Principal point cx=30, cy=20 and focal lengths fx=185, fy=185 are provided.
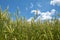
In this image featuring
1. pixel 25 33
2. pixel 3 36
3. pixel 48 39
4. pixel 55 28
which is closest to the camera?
pixel 3 36

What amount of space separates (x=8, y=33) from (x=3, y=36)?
0.12 m

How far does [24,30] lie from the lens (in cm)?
434

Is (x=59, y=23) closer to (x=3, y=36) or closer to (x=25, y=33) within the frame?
(x=25, y=33)

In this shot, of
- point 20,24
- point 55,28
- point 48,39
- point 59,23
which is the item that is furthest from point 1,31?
point 59,23

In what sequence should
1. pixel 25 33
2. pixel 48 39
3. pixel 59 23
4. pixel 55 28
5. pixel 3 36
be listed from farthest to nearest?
pixel 59 23
pixel 55 28
pixel 48 39
pixel 25 33
pixel 3 36

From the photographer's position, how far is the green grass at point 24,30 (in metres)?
3.93

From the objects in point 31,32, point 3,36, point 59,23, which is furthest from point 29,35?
point 59,23

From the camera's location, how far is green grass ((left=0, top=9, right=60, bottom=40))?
3930 mm

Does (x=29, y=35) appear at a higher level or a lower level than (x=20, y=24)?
lower

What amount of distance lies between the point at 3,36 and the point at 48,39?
1.22 meters

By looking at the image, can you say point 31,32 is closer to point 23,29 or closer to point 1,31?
point 23,29

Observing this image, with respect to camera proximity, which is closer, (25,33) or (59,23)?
(25,33)

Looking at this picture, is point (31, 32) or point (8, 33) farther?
point (31, 32)

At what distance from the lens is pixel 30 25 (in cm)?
464
